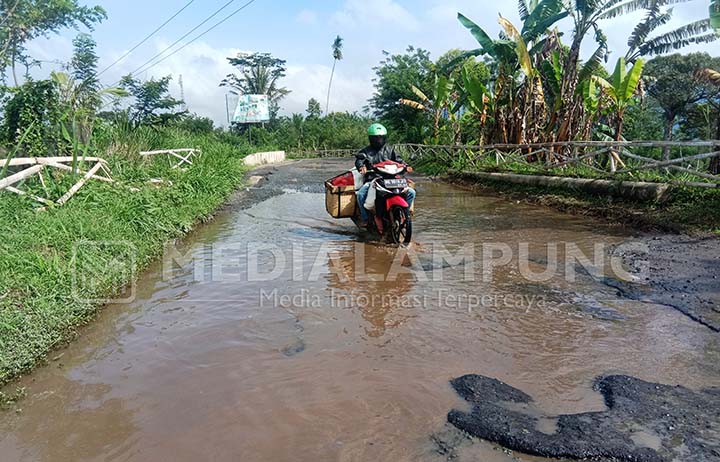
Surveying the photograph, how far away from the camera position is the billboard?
4706 cm

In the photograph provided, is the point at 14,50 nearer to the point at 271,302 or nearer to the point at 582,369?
the point at 271,302

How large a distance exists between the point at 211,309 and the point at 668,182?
300 inches

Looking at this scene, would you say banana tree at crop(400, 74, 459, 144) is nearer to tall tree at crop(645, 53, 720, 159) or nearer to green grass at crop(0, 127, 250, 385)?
tall tree at crop(645, 53, 720, 159)

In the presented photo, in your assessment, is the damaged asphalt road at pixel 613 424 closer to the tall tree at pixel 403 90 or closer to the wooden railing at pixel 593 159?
the wooden railing at pixel 593 159

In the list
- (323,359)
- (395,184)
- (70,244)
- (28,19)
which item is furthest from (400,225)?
(28,19)

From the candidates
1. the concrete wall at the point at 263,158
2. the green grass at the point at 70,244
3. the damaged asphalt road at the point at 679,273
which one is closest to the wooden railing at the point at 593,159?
the damaged asphalt road at the point at 679,273

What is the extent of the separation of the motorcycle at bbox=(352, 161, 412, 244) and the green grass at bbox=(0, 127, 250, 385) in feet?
9.88

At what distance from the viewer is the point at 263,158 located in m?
37.2

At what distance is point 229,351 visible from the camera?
3.84m

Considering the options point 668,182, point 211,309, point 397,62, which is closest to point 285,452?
point 211,309

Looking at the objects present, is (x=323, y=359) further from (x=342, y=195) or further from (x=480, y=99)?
(x=480, y=99)

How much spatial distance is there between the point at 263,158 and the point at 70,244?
3247 cm

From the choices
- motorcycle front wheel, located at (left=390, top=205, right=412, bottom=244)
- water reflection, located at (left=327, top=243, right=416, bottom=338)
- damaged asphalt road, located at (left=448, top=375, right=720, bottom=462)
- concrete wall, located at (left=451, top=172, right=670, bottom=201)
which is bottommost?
damaged asphalt road, located at (left=448, top=375, right=720, bottom=462)

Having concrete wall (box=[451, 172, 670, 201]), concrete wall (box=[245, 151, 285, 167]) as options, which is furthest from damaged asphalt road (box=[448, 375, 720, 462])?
concrete wall (box=[245, 151, 285, 167])
